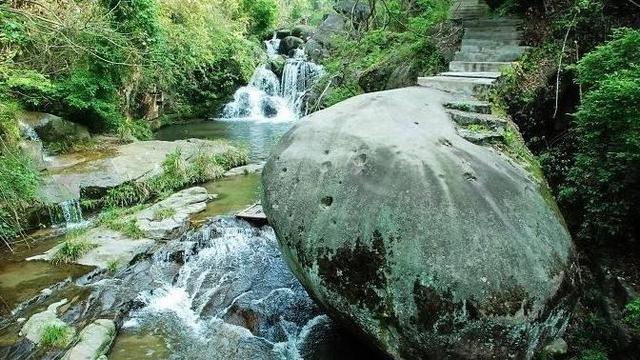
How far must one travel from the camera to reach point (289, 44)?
79.0 ft

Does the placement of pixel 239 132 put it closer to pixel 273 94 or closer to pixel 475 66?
pixel 273 94

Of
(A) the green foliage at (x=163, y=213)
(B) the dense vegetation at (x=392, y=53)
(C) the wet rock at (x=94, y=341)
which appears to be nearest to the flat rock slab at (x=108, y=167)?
(A) the green foliage at (x=163, y=213)

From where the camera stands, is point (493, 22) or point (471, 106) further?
point (493, 22)

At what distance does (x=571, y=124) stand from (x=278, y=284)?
4.06 meters

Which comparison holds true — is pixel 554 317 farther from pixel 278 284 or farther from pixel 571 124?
pixel 278 284

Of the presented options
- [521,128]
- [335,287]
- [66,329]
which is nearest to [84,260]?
[66,329]

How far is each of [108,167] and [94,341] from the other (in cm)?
551

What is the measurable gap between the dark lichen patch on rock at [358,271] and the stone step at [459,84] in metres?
3.11

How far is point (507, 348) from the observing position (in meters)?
3.26

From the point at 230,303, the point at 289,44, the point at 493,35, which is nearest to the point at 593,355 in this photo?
the point at 230,303

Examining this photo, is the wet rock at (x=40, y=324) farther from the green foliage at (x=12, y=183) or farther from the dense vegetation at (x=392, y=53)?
the dense vegetation at (x=392, y=53)

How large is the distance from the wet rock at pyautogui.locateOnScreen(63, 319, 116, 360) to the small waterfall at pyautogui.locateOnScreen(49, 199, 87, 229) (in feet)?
12.1

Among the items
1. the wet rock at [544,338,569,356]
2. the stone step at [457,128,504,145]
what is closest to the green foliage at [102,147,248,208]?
the stone step at [457,128,504,145]

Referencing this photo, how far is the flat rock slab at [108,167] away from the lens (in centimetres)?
859
